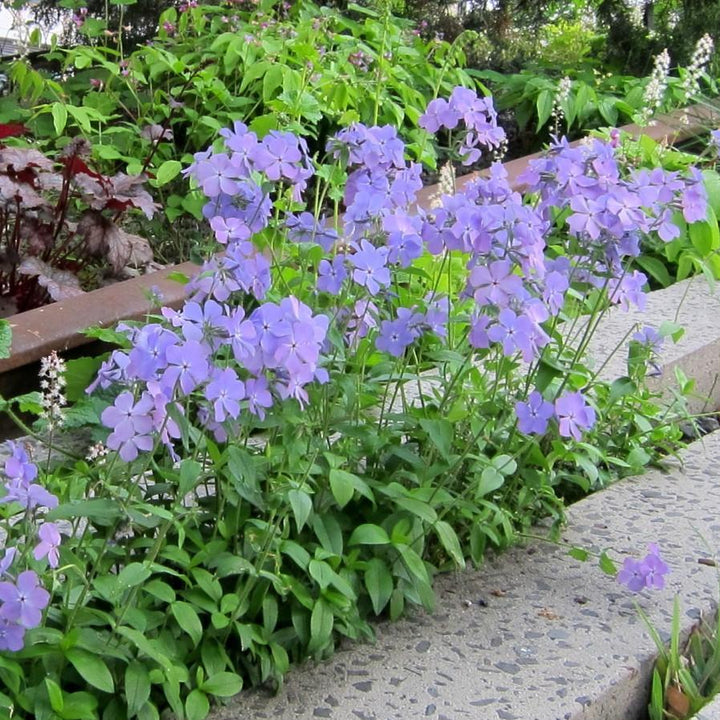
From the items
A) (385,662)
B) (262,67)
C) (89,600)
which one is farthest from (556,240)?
(262,67)

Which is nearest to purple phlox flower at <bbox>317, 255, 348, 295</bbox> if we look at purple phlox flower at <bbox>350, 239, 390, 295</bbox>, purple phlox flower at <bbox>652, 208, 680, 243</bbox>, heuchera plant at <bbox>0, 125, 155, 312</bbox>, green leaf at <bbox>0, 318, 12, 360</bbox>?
purple phlox flower at <bbox>350, 239, 390, 295</bbox>

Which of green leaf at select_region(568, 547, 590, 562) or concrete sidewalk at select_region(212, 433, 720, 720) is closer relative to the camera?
concrete sidewalk at select_region(212, 433, 720, 720)

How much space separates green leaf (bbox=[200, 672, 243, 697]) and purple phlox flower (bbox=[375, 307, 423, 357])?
59 centimetres

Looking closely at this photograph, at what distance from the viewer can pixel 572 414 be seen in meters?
1.99

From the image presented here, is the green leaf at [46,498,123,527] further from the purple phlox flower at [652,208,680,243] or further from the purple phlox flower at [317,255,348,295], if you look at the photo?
the purple phlox flower at [652,208,680,243]

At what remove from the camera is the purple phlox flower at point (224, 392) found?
1546 mm

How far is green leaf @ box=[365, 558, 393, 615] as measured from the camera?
77.2 inches

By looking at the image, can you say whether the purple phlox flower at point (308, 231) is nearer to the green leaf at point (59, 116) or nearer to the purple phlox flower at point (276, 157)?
the purple phlox flower at point (276, 157)

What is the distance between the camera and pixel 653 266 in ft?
14.9

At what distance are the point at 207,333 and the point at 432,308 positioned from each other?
627 mm

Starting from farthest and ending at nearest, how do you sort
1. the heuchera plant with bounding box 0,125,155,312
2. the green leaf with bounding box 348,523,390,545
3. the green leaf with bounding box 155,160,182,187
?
the green leaf with bounding box 155,160,182,187
the heuchera plant with bounding box 0,125,155,312
the green leaf with bounding box 348,523,390,545

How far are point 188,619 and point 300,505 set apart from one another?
0.75 feet

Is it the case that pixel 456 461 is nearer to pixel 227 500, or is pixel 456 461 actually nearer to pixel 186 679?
pixel 227 500

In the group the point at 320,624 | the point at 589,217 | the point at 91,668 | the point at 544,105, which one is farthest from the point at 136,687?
the point at 544,105
